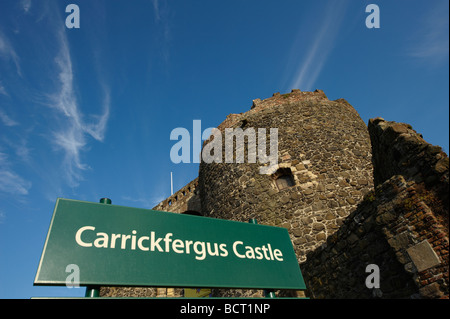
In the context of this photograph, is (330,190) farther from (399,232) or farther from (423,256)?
(423,256)

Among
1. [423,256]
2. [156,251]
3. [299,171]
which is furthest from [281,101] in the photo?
[156,251]

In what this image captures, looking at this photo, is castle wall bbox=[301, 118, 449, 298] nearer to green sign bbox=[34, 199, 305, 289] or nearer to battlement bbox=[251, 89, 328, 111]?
green sign bbox=[34, 199, 305, 289]

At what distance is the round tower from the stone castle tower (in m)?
0.03

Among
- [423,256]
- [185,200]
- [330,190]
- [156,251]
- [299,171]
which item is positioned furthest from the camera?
[185,200]

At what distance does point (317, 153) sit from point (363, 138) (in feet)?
6.97

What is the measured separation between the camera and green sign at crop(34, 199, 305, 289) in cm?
216

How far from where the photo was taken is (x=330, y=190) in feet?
27.8

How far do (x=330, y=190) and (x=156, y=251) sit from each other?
7.14 metres

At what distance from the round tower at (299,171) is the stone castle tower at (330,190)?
0.03m

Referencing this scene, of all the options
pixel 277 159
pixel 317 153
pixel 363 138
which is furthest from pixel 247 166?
pixel 363 138

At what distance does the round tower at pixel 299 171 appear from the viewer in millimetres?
8203
